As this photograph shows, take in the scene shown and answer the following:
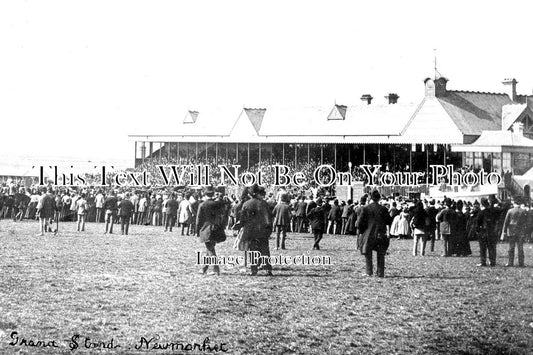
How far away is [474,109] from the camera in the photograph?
44781mm

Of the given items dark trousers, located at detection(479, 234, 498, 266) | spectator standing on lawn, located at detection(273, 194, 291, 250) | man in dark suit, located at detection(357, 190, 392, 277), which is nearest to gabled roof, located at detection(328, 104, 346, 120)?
spectator standing on lawn, located at detection(273, 194, 291, 250)

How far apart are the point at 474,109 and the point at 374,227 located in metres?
33.6

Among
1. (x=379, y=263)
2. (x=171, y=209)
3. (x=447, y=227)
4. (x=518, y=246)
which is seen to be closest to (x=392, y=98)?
(x=171, y=209)

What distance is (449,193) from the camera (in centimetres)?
3023

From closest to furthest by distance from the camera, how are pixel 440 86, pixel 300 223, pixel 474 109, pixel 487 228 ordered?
pixel 487 228 → pixel 300 223 → pixel 474 109 → pixel 440 86

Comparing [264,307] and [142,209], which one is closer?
[264,307]

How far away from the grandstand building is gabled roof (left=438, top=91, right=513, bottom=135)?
0.06m

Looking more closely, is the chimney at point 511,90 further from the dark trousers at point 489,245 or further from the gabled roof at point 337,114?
the dark trousers at point 489,245

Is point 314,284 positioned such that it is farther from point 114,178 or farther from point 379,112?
point 379,112

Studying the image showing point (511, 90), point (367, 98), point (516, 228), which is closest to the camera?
point (516, 228)

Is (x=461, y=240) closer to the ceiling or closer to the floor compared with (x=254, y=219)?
closer to the floor

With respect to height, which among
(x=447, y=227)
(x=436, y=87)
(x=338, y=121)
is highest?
(x=436, y=87)

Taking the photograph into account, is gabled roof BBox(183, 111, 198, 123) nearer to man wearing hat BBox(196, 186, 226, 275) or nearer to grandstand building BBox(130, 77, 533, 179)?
grandstand building BBox(130, 77, 533, 179)

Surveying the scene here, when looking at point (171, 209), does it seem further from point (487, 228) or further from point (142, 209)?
point (487, 228)
